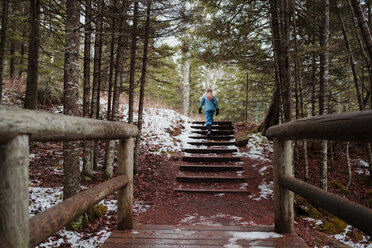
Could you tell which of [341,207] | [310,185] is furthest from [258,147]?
[341,207]

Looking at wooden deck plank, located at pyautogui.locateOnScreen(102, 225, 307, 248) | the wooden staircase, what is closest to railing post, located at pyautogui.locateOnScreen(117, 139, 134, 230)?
wooden deck plank, located at pyautogui.locateOnScreen(102, 225, 307, 248)

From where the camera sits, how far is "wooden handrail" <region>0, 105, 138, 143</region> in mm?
969

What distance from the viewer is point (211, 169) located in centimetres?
748

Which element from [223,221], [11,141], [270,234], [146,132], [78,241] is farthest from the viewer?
[146,132]

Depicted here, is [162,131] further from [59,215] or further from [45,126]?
[45,126]

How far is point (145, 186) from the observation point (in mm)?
6160

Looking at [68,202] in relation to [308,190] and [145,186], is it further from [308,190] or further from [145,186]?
[145,186]

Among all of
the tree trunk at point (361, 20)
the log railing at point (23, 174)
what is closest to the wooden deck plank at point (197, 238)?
the log railing at point (23, 174)

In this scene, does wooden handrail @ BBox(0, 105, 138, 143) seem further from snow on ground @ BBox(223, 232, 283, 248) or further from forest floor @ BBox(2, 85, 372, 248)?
forest floor @ BBox(2, 85, 372, 248)

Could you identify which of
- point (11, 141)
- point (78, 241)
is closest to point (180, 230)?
point (78, 241)

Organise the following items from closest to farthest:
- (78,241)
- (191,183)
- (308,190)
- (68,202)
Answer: (68,202)
(308,190)
(78,241)
(191,183)

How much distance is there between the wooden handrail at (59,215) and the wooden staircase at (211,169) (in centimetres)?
465

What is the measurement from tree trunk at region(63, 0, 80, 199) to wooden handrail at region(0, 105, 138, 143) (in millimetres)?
2282

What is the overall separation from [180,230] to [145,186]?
371 centimetres
